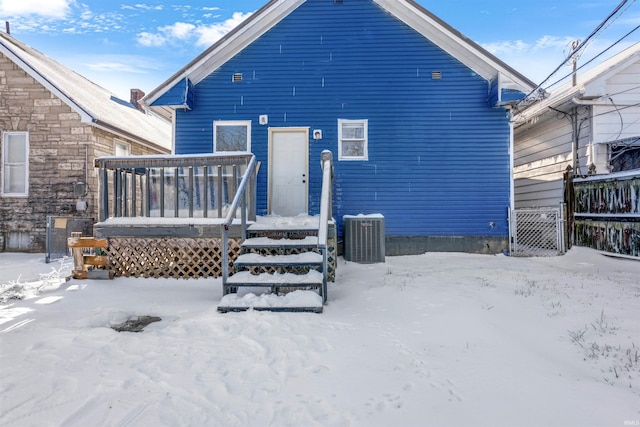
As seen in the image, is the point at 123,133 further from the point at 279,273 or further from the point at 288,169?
the point at 279,273

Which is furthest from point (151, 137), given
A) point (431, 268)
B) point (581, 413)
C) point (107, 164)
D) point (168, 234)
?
point (581, 413)

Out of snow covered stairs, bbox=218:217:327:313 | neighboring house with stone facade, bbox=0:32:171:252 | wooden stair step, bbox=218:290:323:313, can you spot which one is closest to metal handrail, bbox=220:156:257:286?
snow covered stairs, bbox=218:217:327:313

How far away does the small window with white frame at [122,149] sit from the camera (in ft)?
39.7

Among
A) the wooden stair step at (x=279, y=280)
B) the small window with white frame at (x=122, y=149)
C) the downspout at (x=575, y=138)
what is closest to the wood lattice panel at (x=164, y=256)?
the wooden stair step at (x=279, y=280)

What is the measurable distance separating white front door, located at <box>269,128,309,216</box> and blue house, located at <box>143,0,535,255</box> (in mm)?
26

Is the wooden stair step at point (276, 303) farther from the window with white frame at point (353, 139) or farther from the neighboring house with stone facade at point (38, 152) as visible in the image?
the neighboring house with stone facade at point (38, 152)

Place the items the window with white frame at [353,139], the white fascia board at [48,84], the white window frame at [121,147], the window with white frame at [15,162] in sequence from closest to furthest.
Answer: the window with white frame at [353,139] < the white fascia board at [48,84] < the window with white frame at [15,162] < the white window frame at [121,147]

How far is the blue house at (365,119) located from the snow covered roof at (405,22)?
0.04 m

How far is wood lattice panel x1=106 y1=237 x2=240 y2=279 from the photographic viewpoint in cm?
585

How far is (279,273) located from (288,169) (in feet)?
14.6

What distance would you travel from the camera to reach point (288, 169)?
29.6 feet

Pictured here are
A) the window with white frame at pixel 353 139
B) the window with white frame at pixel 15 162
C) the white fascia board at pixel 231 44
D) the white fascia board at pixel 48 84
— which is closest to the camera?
the white fascia board at pixel 231 44

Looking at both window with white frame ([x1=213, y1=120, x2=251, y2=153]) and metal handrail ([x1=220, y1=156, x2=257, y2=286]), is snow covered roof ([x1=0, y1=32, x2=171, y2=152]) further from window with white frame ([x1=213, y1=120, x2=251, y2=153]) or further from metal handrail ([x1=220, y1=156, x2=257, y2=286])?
metal handrail ([x1=220, y1=156, x2=257, y2=286])

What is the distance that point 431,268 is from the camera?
6660 mm
